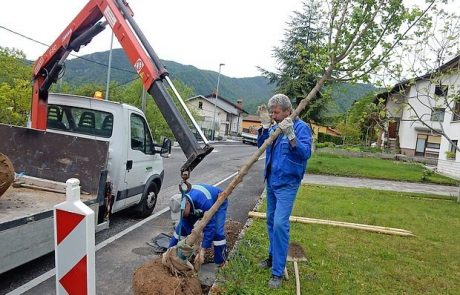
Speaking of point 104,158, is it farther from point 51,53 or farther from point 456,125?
point 456,125

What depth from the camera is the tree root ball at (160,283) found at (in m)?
3.60

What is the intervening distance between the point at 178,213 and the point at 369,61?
3.47 metres

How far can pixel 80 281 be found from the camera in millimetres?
2123

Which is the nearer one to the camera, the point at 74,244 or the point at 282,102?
the point at 74,244

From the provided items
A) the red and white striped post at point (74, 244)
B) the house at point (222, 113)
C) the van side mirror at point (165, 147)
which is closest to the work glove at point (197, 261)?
the red and white striped post at point (74, 244)

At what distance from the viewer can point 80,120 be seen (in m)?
6.61

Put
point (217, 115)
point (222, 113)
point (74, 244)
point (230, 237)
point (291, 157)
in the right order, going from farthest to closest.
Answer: point (222, 113), point (217, 115), point (230, 237), point (291, 157), point (74, 244)

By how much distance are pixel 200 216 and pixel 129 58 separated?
7.95 ft

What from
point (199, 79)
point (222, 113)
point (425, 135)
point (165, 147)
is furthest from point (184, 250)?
point (199, 79)

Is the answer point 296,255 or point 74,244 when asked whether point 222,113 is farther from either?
point 74,244

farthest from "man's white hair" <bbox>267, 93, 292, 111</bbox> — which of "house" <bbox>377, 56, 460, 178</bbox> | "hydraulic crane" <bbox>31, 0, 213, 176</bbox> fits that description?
"house" <bbox>377, 56, 460, 178</bbox>

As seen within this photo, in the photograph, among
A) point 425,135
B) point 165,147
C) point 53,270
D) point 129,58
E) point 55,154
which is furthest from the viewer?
point 425,135

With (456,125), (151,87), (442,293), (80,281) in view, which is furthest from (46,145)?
(456,125)

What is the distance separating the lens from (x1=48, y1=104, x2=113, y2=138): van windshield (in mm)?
6398
